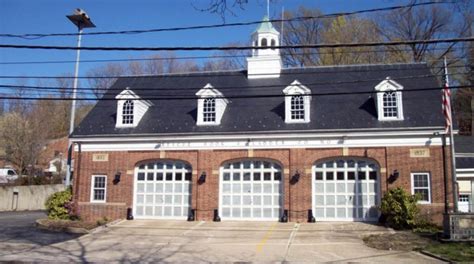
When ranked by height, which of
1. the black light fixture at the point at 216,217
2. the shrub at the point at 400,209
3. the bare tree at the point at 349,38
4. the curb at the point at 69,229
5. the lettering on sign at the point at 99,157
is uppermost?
the bare tree at the point at 349,38

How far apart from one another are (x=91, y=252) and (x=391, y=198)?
1335 cm

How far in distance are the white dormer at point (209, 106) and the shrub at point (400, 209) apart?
31.4ft

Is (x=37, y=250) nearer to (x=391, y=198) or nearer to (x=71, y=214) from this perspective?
(x=71, y=214)

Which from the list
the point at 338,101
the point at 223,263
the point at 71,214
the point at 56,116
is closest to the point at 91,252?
the point at 223,263

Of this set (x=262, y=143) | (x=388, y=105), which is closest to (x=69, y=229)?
(x=262, y=143)

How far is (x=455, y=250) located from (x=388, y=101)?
1004 centimetres

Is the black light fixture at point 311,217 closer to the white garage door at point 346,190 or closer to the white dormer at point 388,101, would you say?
the white garage door at point 346,190

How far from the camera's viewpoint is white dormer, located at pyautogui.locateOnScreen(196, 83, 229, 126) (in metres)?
26.0

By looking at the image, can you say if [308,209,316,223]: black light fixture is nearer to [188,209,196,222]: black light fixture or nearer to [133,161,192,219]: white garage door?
[188,209,196,222]: black light fixture

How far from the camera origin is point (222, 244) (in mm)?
18078

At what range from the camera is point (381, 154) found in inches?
926

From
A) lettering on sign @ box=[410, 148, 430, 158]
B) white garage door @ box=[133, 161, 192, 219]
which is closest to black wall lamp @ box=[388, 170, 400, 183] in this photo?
lettering on sign @ box=[410, 148, 430, 158]

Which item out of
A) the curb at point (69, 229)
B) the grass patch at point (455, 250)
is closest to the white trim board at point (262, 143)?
the curb at point (69, 229)

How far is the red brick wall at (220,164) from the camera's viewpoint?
23.0 metres
